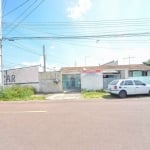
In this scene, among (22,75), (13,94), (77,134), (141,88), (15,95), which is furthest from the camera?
(22,75)

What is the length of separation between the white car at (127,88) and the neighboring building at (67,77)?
23.7 feet

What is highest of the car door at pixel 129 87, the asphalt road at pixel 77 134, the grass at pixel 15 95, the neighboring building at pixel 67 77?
the neighboring building at pixel 67 77

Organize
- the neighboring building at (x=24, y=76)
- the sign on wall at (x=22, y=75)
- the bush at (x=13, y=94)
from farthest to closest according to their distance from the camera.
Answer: the sign on wall at (x=22, y=75), the neighboring building at (x=24, y=76), the bush at (x=13, y=94)

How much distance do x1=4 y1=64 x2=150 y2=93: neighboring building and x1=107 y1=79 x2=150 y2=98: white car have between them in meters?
7.22

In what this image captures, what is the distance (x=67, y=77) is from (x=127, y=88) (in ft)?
45.6

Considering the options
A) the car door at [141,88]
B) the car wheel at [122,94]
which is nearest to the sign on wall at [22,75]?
the car wheel at [122,94]

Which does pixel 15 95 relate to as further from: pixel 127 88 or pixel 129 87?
pixel 129 87

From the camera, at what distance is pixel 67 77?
3703 centimetres

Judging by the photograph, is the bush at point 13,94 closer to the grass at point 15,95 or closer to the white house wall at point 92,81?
the grass at point 15,95

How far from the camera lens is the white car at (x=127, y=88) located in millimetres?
24047

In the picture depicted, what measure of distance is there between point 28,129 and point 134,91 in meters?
16.6

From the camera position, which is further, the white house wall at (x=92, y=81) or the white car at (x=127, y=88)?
the white house wall at (x=92, y=81)

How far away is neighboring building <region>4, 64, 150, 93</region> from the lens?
3309 cm

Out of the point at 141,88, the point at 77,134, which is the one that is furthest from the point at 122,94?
the point at 77,134
